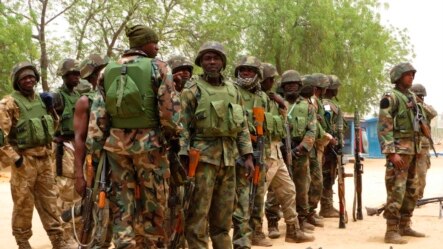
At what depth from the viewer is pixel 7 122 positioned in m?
7.09

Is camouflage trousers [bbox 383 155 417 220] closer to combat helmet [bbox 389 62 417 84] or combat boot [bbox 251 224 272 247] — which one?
combat helmet [bbox 389 62 417 84]

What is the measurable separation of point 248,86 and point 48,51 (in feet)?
65.8

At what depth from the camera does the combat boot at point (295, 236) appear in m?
8.26

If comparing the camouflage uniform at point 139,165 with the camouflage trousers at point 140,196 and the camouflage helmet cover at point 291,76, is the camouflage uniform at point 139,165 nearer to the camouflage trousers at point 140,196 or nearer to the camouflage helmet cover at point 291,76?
the camouflage trousers at point 140,196

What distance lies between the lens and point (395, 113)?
320 inches

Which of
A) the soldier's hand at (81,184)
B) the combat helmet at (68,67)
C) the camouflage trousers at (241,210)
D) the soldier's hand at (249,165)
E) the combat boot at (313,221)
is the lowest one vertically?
the combat boot at (313,221)

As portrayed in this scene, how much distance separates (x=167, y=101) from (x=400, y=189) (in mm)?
4101

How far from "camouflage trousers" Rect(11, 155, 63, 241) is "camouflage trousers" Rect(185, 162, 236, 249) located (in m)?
2.24

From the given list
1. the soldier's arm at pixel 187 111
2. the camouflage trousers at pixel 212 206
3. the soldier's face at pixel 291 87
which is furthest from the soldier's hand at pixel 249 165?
the soldier's face at pixel 291 87

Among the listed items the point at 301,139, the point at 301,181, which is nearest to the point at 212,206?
the point at 301,181

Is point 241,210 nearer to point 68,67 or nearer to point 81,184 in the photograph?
point 81,184

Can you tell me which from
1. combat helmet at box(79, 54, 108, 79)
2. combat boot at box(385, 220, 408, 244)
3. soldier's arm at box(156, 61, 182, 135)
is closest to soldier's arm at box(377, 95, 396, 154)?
combat boot at box(385, 220, 408, 244)

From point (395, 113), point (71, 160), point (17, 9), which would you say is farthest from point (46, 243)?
point (17, 9)

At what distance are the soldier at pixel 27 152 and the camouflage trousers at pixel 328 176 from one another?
4952mm
